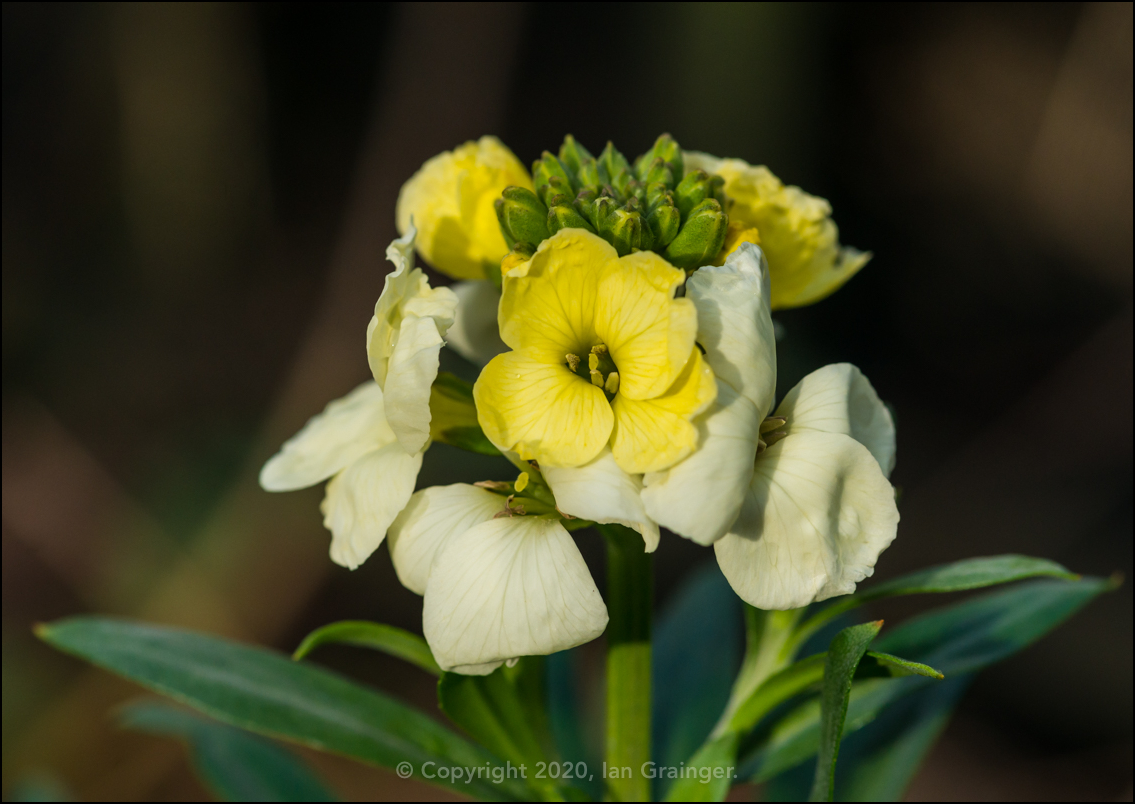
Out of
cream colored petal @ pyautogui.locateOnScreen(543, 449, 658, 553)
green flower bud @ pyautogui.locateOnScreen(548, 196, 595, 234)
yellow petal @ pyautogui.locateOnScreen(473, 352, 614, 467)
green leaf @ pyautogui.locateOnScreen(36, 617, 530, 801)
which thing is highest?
green flower bud @ pyautogui.locateOnScreen(548, 196, 595, 234)

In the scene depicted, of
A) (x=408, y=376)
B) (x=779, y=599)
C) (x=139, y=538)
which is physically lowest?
(x=139, y=538)

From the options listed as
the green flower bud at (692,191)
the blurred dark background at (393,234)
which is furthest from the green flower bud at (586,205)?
the blurred dark background at (393,234)

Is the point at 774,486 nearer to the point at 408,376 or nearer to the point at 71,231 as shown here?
the point at 408,376

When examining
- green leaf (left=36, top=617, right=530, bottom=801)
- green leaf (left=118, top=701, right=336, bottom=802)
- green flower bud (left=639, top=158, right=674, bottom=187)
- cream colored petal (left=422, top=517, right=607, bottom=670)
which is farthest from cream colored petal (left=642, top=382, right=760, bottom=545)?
green leaf (left=118, top=701, right=336, bottom=802)

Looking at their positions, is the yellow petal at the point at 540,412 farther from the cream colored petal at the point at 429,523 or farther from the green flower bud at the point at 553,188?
the green flower bud at the point at 553,188

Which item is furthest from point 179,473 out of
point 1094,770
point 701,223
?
point 1094,770

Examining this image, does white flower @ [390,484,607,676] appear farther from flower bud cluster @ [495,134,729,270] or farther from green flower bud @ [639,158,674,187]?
green flower bud @ [639,158,674,187]
